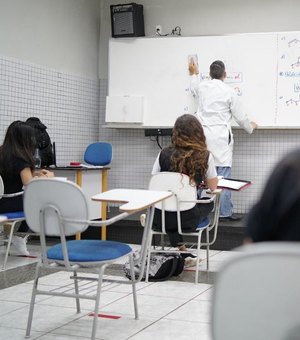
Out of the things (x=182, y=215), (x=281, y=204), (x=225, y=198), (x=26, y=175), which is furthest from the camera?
(x=225, y=198)

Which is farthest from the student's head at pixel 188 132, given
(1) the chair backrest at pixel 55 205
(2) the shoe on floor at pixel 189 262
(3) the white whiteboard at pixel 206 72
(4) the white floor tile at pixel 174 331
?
(3) the white whiteboard at pixel 206 72

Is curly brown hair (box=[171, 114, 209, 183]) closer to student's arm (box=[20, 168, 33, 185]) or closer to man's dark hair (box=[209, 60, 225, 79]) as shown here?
student's arm (box=[20, 168, 33, 185])

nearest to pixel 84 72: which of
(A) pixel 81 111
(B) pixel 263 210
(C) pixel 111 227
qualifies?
(A) pixel 81 111

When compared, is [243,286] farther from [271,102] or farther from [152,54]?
[152,54]

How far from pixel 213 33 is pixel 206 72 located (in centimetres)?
55

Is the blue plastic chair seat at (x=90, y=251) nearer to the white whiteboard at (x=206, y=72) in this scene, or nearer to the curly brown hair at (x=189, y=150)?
the curly brown hair at (x=189, y=150)

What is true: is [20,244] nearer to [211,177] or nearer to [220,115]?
[211,177]

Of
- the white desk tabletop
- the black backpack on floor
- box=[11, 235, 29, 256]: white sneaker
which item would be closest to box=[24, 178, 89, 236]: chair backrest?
the white desk tabletop

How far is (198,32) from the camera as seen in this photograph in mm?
6891

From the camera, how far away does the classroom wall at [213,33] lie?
6605 millimetres

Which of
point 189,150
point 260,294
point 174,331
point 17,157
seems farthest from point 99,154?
point 260,294

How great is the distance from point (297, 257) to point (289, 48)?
5582 millimetres

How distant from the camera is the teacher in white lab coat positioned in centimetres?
587

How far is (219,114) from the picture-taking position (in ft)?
19.3
